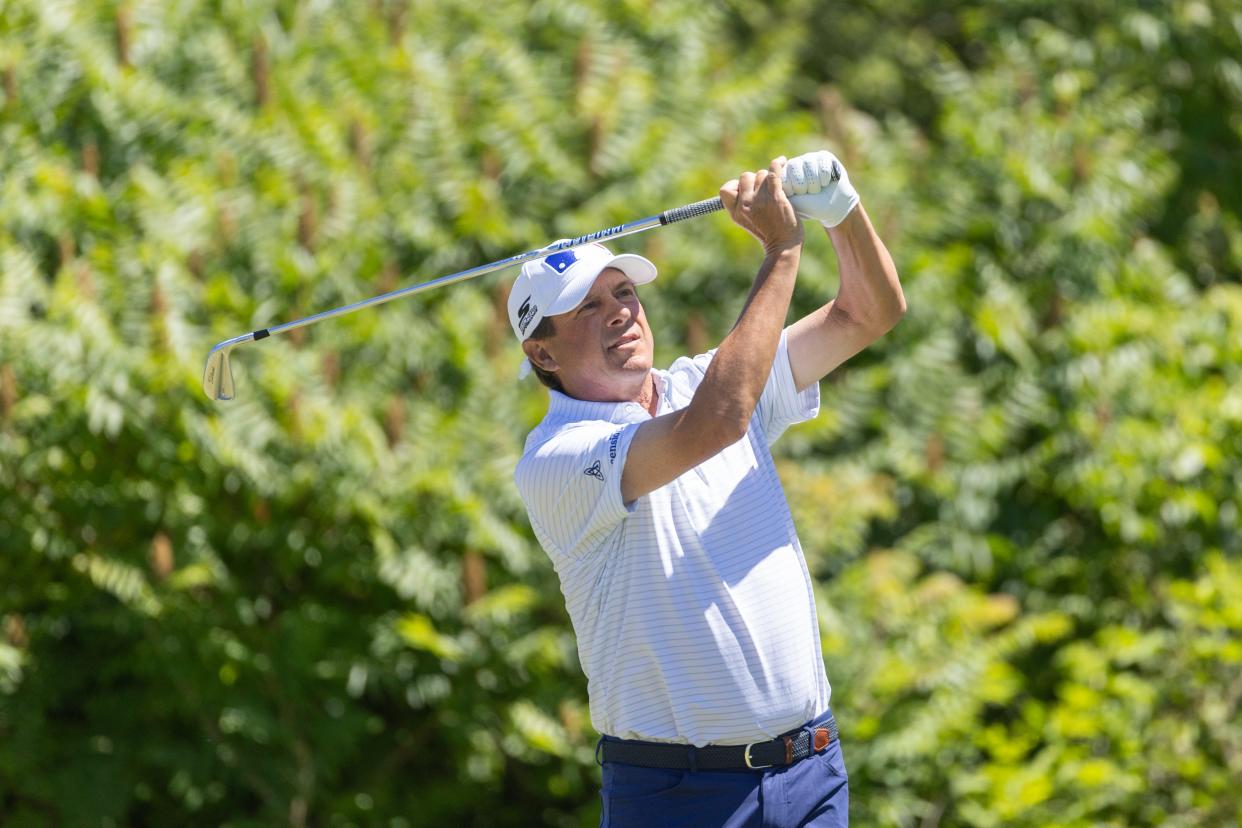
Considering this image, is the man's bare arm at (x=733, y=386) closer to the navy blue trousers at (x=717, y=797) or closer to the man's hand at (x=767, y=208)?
the man's hand at (x=767, y=208)

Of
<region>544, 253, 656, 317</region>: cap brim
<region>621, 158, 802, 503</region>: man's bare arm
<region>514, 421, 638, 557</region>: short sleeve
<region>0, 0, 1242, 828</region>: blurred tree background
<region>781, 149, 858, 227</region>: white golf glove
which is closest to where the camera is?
<region>621, 158, 802, 503</region>: man's bare arm

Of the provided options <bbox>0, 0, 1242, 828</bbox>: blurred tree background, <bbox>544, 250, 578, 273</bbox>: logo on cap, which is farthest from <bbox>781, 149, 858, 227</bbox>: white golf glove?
<bbox>0, 0, 1242, 828</bbox>: blurred tree background

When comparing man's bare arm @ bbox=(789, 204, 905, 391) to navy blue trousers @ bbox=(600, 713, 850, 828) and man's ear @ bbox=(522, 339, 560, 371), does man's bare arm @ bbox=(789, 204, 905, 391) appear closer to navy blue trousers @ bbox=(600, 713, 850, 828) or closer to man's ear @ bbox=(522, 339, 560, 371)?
man's ear @ bbox=(522, 339, 560, 371)

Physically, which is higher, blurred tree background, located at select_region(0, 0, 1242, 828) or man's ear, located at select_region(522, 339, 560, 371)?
man's ear, located at select_region(522, 339, 560, 371)

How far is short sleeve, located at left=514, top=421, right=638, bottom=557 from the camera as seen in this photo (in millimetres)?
2955

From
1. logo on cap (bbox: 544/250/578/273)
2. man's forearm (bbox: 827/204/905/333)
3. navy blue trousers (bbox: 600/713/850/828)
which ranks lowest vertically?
navy blue trousers (bbox: 600/713/850/828)

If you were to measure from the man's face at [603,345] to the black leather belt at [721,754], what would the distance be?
2.31ft

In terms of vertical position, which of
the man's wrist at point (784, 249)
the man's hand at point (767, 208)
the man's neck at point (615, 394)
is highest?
the man's hand at point (767, 208)

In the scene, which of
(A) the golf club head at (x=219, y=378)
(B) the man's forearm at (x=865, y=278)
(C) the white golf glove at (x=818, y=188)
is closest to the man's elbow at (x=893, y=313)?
(B) the man's forearm at (x=865, y=278)

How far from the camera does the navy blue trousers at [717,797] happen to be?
3.10 metres

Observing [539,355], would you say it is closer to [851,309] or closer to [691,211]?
[691,211]

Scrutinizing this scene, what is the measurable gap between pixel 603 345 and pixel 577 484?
367 mm

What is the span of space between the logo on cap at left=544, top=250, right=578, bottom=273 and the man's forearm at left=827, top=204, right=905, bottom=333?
54 centimetres

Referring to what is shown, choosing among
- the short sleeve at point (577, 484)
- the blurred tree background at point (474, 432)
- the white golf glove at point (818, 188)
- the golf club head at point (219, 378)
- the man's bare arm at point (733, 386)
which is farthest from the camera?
the blurred tree background at point (474, 432)
